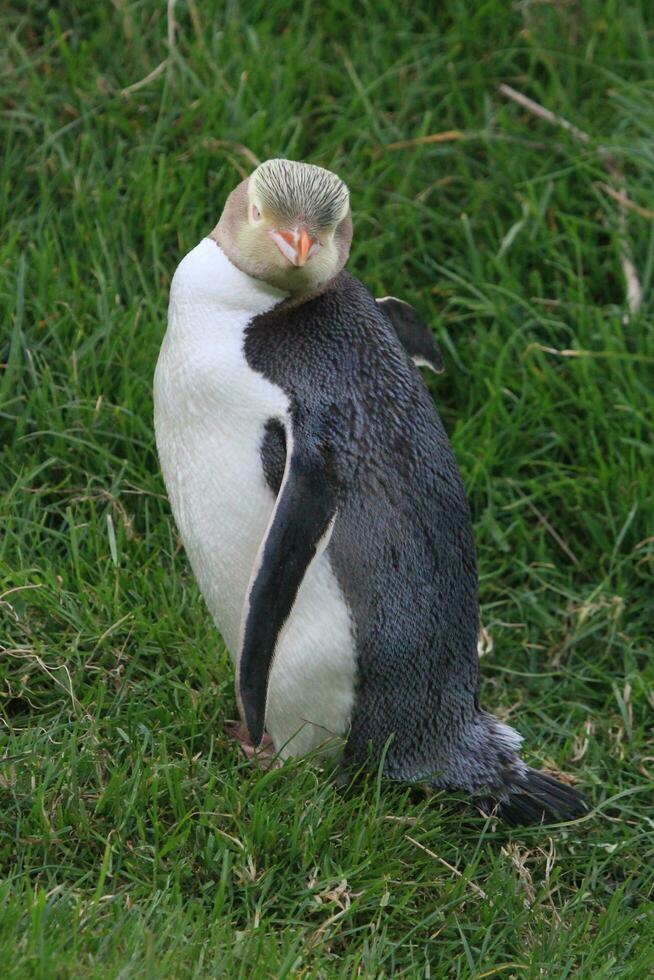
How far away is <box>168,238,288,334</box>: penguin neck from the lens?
2.83 m

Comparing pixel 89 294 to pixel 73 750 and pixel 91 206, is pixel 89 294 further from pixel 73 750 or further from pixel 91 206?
pixel 73 750

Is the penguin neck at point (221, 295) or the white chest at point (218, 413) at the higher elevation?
the penguin neck at point (221, 295)

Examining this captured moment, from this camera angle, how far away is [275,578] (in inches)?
105

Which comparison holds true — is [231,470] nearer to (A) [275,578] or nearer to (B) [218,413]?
(B) [218,413]

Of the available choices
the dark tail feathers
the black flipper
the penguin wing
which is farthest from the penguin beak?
the dark tail feathers

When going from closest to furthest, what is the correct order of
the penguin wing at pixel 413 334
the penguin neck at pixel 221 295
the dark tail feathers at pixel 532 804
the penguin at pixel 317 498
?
the penguin at pixel 317 498, the penguin neck at pixel 221 295, the dark tail feathers at pixel 532 804, the penguin wing at pixel 413 334

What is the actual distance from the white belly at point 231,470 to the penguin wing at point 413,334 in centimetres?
54

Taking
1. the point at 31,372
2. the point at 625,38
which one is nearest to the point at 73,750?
the point at 31,372

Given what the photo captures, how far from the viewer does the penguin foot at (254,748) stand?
2854mm

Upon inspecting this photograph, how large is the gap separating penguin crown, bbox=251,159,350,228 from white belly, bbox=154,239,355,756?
178 millimetres

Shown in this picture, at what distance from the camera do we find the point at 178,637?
3.20 meters

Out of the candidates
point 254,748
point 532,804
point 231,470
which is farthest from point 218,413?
point 532,804

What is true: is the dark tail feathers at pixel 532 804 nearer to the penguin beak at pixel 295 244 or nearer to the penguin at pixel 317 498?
the penguin at pixel 317 498

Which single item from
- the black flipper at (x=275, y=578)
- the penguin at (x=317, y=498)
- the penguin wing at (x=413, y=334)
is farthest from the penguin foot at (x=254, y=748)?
the penguin wing at (x=413, y=334)
